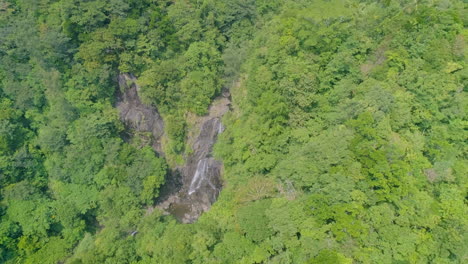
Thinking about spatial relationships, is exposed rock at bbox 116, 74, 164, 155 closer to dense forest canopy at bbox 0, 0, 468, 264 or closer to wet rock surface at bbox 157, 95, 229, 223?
dense forest canopy at bbox 0, 0, 468, 264

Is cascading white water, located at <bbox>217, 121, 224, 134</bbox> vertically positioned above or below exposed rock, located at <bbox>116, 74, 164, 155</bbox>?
below

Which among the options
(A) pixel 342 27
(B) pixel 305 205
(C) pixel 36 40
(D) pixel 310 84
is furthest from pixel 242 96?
(C) pixel 36 40

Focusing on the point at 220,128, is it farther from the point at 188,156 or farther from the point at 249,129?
the point at 249,129

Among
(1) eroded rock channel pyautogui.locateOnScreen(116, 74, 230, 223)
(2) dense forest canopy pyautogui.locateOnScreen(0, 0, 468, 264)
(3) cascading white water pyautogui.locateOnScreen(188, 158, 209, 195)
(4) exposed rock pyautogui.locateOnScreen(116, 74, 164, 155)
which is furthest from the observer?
(4) exposed rock pyautogui.locateOnScreen(116, 74, 164, 155)

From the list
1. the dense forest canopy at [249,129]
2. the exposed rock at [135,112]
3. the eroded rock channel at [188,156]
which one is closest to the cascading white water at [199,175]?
the eroded rock channel at [188,156]

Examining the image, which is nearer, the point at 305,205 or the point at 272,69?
the point at 305,205

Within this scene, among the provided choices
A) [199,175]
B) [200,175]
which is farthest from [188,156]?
[200,175]

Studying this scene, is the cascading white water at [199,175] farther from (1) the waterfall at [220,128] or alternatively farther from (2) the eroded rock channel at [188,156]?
(1) the waterfall at [220,128]

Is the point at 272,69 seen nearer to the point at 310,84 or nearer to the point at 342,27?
the point at 310,84

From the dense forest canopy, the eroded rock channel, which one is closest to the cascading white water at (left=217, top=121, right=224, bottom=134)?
the eroded rock channel
